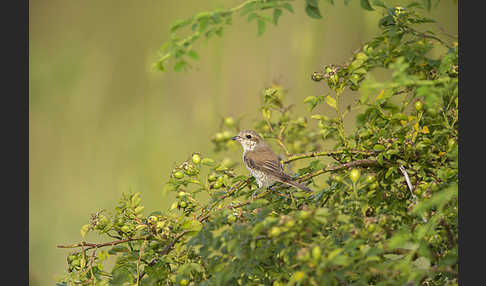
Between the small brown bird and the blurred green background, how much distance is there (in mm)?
852

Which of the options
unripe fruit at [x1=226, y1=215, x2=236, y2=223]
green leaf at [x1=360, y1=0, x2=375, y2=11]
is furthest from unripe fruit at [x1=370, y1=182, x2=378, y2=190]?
green leaf at [x1=360, y1=0, x2=375, y2=11]

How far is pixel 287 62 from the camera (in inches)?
166

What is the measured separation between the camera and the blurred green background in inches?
162

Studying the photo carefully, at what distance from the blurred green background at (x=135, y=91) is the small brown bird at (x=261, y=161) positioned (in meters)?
0.85

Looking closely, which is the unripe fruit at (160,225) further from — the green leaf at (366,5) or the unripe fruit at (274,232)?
the green leaf at (366,5)

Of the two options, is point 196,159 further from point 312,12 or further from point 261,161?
point 261,161

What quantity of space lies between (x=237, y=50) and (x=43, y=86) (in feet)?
5.01

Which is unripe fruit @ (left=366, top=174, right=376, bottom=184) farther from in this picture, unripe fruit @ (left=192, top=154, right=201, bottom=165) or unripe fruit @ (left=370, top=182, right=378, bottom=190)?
unripe fruit @ (left=192, top=154, right=201, bottom=165)

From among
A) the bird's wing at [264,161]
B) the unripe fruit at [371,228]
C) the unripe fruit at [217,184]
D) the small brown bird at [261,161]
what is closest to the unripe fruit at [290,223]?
the unripe fruit at [371,228]

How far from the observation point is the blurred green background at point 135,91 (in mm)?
4105

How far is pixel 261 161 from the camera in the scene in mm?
2885

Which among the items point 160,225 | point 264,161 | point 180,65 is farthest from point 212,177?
point 264,161

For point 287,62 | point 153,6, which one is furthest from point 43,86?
point 287,62

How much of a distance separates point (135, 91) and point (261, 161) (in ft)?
6.38
